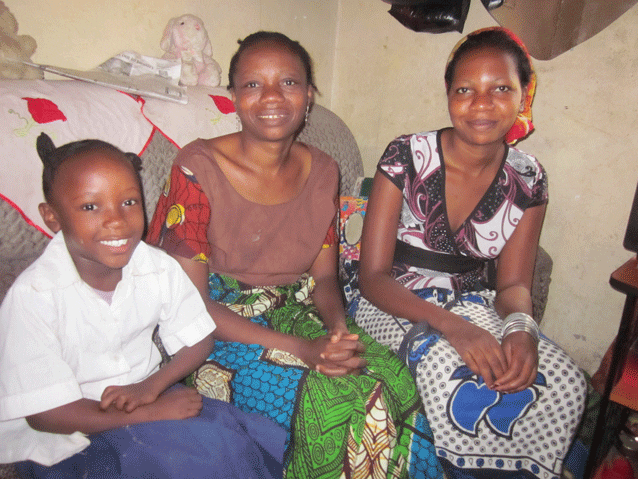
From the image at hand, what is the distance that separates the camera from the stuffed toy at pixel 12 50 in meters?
1.41

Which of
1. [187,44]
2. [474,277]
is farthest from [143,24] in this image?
[474,277]

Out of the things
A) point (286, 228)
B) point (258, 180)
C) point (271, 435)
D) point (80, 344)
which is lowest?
point (271, 435)

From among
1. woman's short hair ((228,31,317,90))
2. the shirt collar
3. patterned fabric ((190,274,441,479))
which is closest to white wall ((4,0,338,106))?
woman's short hair ((228,31,317,90))

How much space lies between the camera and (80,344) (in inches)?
34.9

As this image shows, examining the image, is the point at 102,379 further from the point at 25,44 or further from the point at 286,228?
the point at 25,44

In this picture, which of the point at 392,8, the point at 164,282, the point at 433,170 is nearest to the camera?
the point at 164,282

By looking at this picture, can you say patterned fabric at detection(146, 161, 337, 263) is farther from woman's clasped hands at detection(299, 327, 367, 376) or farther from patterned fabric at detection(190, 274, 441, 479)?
woman's clasped hands at detection(299, 327, 367, 376)

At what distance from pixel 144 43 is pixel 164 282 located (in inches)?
49.7

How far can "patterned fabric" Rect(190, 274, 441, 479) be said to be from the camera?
3.10ft

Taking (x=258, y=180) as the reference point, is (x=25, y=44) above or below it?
above

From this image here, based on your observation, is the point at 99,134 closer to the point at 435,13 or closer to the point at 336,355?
the point at 336,355

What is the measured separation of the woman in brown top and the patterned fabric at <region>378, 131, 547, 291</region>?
218 millimetres

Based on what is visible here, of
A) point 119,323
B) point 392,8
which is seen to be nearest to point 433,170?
point 119,323

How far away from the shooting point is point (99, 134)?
1337 mm
